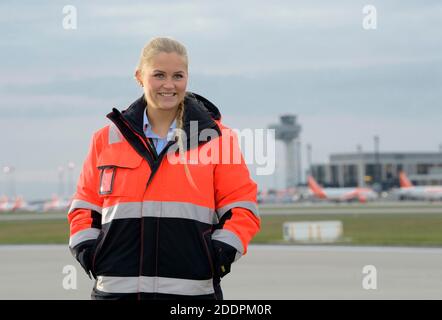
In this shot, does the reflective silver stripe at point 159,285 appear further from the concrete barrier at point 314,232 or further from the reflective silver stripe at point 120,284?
the concrete barrier at point 314,232

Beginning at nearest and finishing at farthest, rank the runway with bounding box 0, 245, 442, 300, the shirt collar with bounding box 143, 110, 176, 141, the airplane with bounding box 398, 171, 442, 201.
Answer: the shirt collar with bounding box 143, 110, 176, 141, the runway with bounding box 0, 245, 442, 300, the airplane with bounding box 398, 171, 442, 201

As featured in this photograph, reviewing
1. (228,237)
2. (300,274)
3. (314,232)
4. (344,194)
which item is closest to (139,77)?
(228,237)

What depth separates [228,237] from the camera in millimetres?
4590

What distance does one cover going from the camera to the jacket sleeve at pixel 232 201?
15.1 feet

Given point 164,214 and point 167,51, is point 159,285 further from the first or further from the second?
point 167,51

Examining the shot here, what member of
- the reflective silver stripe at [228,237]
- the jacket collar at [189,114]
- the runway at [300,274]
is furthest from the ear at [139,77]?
the runway at [300,274]

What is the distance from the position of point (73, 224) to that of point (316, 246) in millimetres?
20461

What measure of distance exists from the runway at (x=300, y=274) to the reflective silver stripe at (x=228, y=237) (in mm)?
7979

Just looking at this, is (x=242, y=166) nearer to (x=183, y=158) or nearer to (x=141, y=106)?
(x=183, y=158)

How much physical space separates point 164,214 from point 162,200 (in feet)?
0.26

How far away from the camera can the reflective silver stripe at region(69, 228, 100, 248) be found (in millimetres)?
4699

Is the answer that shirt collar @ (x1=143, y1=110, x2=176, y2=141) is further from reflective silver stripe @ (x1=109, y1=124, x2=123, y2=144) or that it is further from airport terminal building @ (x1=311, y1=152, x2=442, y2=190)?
airport terminal building @ (x1=311, y1=152, x2=442, y2=190)

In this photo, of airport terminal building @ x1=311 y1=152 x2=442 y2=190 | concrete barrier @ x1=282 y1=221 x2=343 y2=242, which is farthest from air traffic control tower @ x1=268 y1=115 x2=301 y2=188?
concrete barrier @ x1=282 y1=221 x2=343 y2=242
